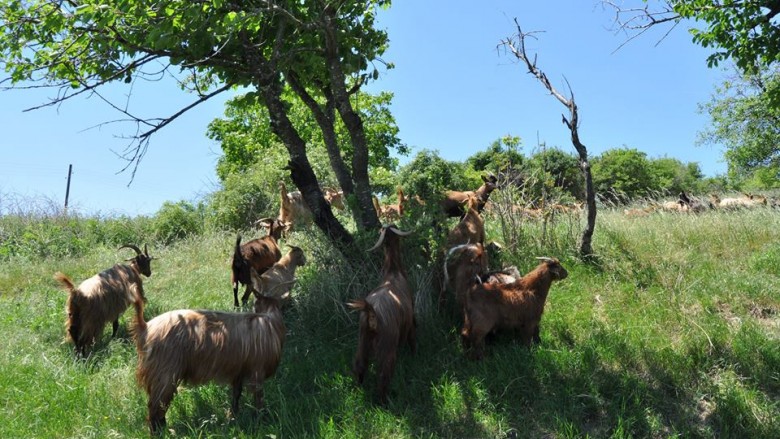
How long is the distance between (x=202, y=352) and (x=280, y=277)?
2.73 metres

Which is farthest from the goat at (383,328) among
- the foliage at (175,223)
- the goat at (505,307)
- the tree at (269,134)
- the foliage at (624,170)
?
the foliage at (624,170)

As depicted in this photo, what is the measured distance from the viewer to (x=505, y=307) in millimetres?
5633

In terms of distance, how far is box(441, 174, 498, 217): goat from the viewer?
9166 millimetres

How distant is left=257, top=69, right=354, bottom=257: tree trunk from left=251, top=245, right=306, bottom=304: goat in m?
0.53

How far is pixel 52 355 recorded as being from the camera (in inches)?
257

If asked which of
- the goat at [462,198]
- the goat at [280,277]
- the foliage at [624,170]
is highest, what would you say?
the foliage at [624,170]

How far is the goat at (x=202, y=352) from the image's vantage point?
445 centimetres

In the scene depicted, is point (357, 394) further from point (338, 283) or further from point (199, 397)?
point (338, 283)

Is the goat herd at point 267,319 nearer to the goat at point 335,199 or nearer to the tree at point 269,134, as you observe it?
the goat at point 335,199

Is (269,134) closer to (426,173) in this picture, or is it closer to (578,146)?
(426,173)

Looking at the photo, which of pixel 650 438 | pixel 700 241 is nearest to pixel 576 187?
pixel 700 241

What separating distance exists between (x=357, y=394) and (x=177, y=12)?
14.2 ft

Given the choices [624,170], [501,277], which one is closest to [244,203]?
[501,277]

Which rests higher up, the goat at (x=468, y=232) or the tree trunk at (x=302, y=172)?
the tree trunk at (x=302, y=172)
